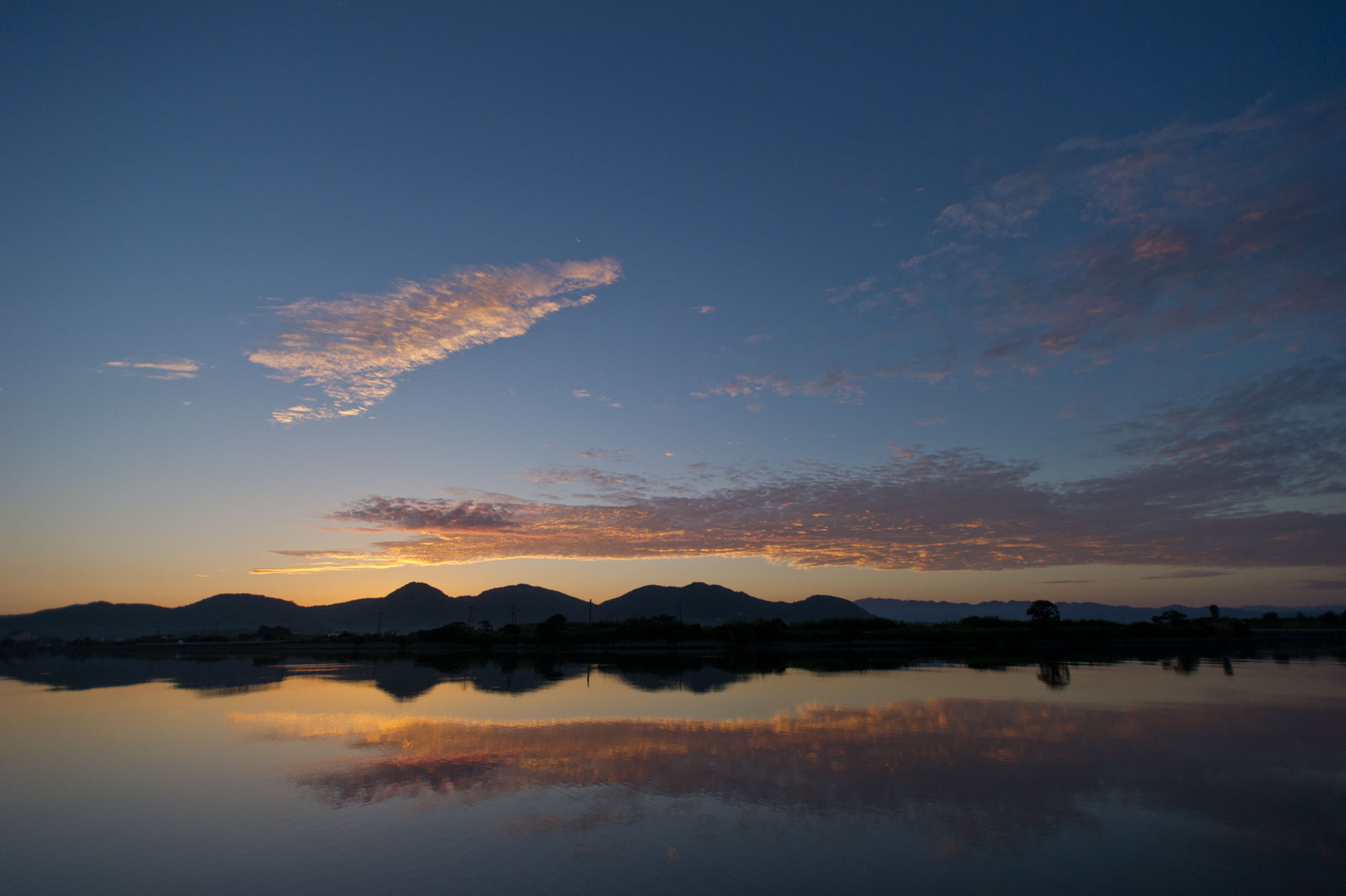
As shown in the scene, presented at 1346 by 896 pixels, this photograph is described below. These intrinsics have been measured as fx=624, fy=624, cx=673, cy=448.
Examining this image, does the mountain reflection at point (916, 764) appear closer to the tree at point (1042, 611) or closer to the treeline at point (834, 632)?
the treeline at point (834, 632)

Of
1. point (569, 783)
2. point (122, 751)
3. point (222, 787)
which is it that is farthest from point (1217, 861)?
point (122, 751)

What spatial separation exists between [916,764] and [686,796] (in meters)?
6.27

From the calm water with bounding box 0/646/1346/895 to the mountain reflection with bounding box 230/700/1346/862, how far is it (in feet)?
0.35

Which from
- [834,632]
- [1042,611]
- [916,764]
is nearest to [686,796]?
[916,764]

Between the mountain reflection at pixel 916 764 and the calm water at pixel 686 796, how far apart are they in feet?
0.35

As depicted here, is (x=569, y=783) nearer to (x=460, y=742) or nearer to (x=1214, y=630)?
(x=460, y=742)

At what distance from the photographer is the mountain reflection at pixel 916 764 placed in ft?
40.6

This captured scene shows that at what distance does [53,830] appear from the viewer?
474 inches

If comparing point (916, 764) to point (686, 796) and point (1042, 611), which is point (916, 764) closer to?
point (686, 796)

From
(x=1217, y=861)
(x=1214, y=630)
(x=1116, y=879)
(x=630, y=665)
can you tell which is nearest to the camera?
(x=1116, y=879)

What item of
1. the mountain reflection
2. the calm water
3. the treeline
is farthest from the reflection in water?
the treeline

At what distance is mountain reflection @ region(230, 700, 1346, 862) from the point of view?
1237cm

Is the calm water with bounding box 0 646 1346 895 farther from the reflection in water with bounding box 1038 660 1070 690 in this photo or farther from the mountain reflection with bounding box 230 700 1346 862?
the reflection in water with bounding box 1038 660 1070 690

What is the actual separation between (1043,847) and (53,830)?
18.2 meters
